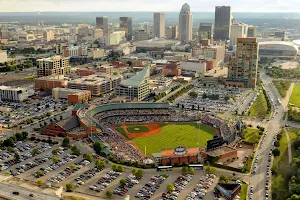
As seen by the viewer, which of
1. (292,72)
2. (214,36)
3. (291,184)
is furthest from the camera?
(214,36)

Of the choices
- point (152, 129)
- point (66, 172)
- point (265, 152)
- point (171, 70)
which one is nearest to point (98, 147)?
point (66, 172)

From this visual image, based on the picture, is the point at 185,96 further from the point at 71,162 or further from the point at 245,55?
the point at 71,162

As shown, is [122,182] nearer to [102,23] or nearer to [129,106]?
[129,106]

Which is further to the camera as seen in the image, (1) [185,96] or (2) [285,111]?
(1) [185,96]

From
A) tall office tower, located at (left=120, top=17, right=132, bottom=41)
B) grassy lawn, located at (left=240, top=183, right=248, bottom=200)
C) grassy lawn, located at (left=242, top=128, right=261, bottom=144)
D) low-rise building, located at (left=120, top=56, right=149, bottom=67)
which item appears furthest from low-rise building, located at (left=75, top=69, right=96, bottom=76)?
tall office tower, located at (left=120, top=17, right=132, bottom=41)

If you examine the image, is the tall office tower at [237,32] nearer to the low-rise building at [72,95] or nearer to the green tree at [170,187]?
the low-rise building at [72,95]

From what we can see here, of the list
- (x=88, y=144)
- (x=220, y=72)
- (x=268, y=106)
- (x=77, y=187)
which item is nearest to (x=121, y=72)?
(x=220, y=72)
